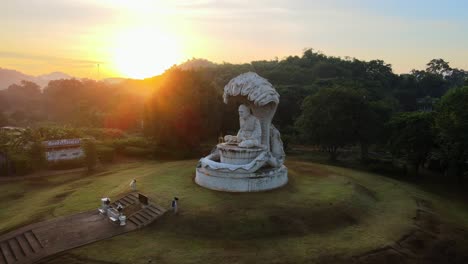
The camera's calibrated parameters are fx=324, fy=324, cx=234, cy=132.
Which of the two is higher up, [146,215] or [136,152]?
[136,152]

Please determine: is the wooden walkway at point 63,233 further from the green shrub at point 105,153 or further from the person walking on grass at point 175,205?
the green shrub at point 105,153

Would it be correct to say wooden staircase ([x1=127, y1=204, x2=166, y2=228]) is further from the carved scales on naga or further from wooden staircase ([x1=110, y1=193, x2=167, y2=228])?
the carved scales on naga

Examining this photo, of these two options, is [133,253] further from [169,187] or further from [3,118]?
[3,118]

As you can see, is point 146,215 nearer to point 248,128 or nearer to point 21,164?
point 248,128

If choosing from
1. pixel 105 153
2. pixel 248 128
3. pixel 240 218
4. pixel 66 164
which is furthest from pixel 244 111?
pixel 66 164

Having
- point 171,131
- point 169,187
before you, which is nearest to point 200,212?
point 169,187

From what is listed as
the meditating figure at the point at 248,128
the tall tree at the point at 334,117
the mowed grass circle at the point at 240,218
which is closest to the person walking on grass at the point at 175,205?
the mowed grass circle at the point at 240,218

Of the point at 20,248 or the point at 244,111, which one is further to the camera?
the point at 244,111

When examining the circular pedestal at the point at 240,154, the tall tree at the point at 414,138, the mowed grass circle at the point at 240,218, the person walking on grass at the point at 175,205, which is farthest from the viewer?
the tall tree at the point at 414,138

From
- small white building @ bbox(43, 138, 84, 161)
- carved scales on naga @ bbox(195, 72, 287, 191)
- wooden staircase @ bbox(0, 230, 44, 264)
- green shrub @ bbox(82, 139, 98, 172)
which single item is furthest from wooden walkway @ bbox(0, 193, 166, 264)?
small white building @ bbox(43, 138, 84, 161)
